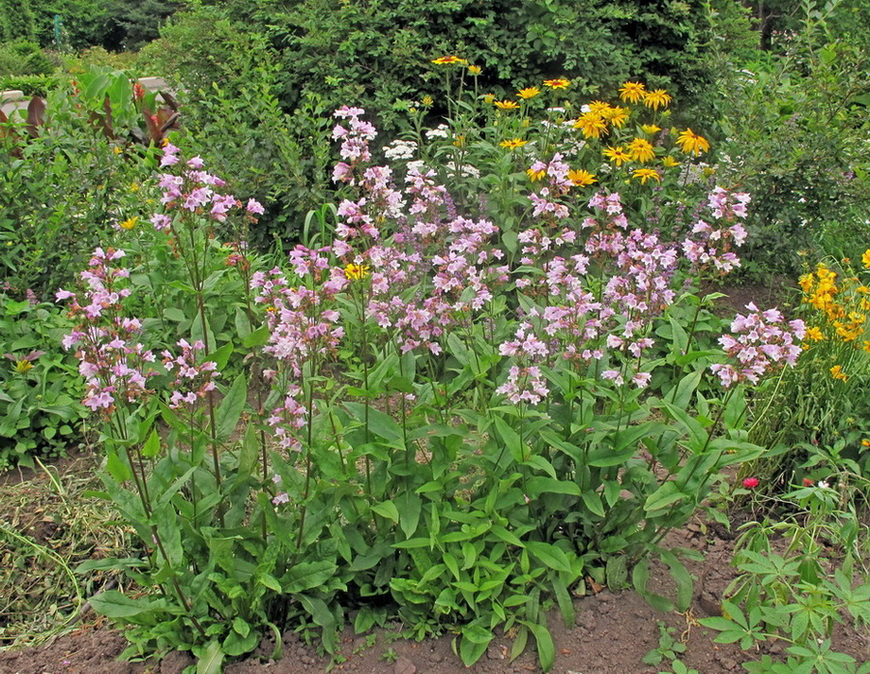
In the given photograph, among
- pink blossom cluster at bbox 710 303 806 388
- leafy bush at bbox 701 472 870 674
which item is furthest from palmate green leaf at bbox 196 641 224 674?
pink blossom cluster at bbox 710 303 806 388

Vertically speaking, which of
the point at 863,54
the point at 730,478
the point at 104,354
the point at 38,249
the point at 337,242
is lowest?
the point at 730,478

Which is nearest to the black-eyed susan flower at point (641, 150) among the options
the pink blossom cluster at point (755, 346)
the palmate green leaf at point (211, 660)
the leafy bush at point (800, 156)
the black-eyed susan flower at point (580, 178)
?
the black-eyed susan flower at point (580, 178)

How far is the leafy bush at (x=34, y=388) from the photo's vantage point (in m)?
3.45

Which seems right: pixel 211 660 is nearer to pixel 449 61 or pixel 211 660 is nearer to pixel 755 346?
pixel 755 346

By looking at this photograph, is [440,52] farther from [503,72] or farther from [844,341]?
[844,341]

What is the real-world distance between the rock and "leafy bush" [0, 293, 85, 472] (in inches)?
74.3

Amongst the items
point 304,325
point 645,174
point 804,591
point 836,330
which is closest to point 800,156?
point 645,174

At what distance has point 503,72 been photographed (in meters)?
5.15

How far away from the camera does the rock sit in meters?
2.44

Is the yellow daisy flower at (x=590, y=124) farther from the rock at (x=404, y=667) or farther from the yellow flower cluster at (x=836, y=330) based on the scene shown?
the rock at (x=404, y=667)

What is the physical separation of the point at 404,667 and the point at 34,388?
217 cm

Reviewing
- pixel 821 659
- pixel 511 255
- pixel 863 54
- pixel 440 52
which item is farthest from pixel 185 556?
pixel 863 54

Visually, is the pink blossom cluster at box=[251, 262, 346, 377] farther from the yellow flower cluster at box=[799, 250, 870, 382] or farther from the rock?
the yellow flower cluster at box=[799, 250, 870, 382]

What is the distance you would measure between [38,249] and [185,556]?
219cm
